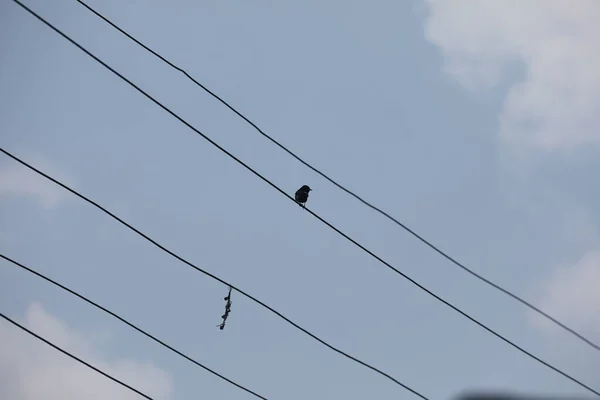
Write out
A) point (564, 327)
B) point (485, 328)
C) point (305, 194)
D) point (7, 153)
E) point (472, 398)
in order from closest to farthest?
point (472, 398), point (7, 153), point (485, 328), point (564, 327), point (305, 194)

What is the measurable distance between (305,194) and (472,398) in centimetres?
2069

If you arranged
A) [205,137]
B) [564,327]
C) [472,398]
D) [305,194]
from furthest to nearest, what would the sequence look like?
[305,194] < [564,327] < [205,137] < [472,398]

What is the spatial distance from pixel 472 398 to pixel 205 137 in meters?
7.03

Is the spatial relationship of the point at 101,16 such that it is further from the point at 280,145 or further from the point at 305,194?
the point at 305,194

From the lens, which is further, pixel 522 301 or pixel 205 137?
pixel 522 301

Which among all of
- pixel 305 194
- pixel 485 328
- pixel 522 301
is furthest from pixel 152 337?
pixel 305 194

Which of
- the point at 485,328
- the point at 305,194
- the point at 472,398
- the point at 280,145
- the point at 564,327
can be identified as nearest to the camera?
the point at 472,398

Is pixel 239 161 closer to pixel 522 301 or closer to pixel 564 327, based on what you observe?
pixel 522 301

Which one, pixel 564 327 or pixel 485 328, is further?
pixel 564 327

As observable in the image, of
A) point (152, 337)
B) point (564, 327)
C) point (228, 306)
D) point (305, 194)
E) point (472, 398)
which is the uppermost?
point (305, 194)

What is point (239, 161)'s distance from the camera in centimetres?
1272

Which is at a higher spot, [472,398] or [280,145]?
[280,145]

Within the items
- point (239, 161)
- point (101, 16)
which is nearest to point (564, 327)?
point (239, 161)

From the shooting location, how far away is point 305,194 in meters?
26.8
